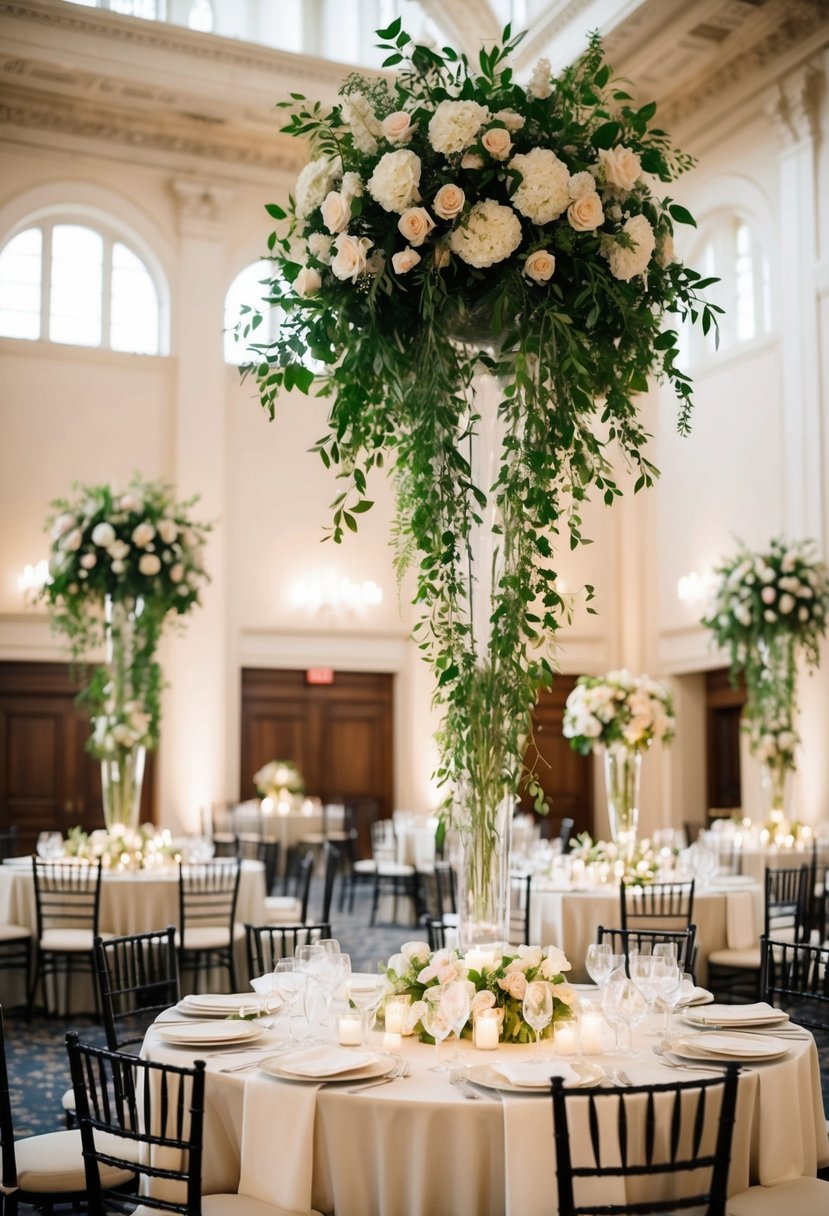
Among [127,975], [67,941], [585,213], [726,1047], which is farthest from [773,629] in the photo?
[585,213]

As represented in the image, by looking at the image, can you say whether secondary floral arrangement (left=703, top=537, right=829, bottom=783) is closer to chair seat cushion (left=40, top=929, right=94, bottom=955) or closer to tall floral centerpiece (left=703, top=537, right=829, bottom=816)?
tall floral centerpiece (left=703, top=537, right=829, bottom=816)

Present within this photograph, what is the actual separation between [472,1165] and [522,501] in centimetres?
152

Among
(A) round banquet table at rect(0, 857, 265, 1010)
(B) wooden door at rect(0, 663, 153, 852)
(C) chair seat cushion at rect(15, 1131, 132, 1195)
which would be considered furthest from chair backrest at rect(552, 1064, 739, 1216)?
(B) wooden door at rect(0, 663, 153, 852)

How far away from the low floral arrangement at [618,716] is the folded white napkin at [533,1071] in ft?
16.4

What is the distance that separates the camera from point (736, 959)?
23.2 ft

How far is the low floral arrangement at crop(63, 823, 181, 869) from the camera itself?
802cm

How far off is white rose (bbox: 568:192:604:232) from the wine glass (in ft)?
5.90

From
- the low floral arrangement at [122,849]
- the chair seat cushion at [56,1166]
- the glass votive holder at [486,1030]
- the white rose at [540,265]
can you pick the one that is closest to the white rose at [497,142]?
the white rose at [540,265]

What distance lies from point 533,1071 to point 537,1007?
214 mm

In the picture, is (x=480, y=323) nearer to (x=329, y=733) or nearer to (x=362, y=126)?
(x=362, y=126)

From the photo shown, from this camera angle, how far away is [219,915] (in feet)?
25.1

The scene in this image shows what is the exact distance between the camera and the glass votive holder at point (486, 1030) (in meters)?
3.30

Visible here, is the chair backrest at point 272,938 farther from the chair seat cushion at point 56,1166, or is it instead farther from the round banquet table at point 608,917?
the round banquet table at point 608,917

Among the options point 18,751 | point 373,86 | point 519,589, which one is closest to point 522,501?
point 519,589
